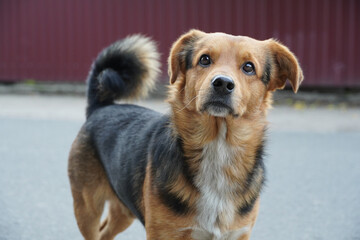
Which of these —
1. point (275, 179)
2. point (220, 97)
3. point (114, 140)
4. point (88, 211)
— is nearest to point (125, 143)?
point (114, 140)

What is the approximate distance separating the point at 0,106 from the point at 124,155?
30.5ft

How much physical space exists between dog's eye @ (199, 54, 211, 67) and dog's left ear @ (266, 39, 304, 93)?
0.50 meters

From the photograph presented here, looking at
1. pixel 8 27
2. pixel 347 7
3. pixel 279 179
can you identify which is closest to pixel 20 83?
pixel 8 27

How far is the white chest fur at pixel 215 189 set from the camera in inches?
135

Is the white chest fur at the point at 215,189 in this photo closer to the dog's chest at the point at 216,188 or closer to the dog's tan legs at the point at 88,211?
the dog's chest at the point at 216,188

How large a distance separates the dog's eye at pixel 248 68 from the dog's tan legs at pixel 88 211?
4.93 feet

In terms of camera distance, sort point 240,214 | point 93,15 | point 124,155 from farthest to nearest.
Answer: point 93,15 < point 124,155 < point 240,214

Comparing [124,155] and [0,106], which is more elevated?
[124,155]

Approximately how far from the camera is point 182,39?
3965 millimetres

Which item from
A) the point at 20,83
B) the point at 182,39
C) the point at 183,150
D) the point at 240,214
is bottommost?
the point at 20,83

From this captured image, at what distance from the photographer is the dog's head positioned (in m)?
3.46

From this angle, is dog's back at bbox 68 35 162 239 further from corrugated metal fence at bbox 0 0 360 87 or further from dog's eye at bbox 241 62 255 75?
corrugated metal fence at bbox 0 0 360 87

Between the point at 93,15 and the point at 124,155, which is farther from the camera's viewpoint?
the point at 93,15

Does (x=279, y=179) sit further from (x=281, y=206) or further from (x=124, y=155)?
(x=124, y=155)
